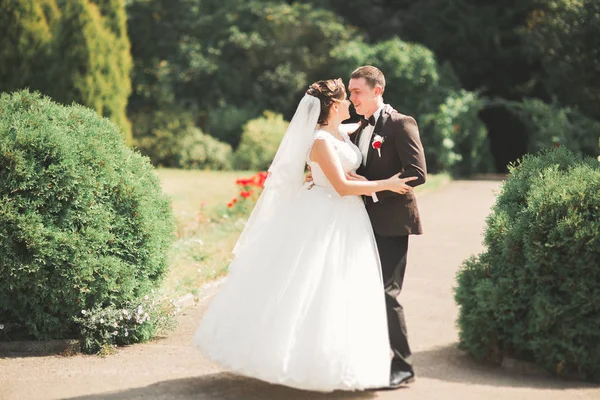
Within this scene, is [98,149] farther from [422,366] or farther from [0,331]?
[422,366]

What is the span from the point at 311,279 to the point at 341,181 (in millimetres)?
642

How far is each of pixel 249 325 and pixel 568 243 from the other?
210cm

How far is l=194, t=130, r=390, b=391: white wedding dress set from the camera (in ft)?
15.0

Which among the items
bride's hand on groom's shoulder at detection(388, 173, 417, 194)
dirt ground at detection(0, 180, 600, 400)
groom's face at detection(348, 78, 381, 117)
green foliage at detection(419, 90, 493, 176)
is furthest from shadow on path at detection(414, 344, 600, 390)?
green foliage at detection(419, 90, 493, 176)

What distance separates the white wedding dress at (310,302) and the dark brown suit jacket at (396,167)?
0.35 feet

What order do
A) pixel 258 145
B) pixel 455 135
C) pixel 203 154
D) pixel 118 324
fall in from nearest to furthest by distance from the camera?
1. pixel 118 324
2. pixel 455 135
3. pixel 258 145
4. pixel 203 154

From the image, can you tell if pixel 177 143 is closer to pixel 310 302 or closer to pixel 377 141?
pixel 377 141

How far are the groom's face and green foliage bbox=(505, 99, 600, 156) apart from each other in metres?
15.8

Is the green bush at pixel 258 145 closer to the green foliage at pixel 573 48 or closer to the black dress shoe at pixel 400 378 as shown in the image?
the green foliage at pixel 573 48

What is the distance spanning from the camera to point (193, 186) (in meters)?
16.5

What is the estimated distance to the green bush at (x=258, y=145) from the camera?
21.2m

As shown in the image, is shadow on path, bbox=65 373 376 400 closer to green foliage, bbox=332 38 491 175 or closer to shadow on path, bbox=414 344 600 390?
shadow on path, bbox=414 344 600 390

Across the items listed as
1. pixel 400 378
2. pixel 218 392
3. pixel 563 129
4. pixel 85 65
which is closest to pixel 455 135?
pixel 563 129

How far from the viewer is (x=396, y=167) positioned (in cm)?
513
